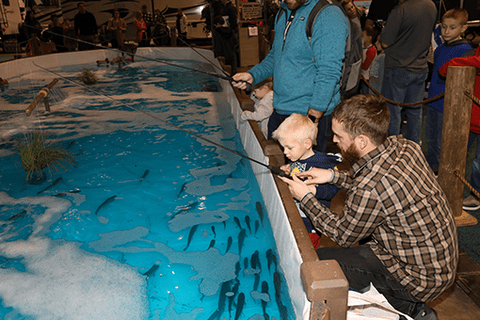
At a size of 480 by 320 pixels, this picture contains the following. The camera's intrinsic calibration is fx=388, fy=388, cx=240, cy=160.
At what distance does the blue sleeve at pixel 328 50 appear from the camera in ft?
8.41

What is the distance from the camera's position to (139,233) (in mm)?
3912

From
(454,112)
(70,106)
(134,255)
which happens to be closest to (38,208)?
(134,255)

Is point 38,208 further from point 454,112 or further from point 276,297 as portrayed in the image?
point 454,112

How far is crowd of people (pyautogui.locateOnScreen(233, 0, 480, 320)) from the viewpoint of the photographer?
5.57ft

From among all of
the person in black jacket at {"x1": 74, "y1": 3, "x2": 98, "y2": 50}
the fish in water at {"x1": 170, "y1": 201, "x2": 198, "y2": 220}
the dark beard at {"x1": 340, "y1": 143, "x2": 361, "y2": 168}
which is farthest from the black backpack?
the person in black jacket at {"x1": 74, "y1": 3, "x2": 98, "y2": 50}

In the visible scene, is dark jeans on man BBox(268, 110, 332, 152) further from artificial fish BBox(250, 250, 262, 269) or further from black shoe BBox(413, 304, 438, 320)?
black shoe BBox(413, 304, 438, 320)

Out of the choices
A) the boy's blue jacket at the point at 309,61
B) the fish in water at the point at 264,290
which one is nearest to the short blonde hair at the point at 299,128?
the boy's blue jacket at the point at 309,61

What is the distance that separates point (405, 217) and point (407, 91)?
2877mm

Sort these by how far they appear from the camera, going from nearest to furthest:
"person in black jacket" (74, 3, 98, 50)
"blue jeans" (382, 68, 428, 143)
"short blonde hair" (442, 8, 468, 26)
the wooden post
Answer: the wooden post, "short blonde hair" (442, 8, 468, 26), "blue jeans" (382, 68, 428, 143), "person in black jacket" (74, 3, 98, 50)

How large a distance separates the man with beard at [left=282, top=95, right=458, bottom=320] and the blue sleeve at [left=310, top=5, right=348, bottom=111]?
2.44 ft

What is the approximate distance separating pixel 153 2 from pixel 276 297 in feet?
65.7

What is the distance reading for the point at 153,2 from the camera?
20.0 meters

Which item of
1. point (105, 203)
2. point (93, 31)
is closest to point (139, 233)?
point (105, 203)

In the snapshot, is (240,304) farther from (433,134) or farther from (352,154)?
(433,134)
